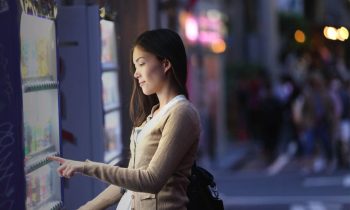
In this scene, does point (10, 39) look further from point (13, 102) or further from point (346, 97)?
point (346, 97)

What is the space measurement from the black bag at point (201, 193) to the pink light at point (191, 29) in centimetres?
1528

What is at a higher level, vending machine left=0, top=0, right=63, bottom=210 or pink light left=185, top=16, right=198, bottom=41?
pink light left=185, top=16, right=198, bottom=41

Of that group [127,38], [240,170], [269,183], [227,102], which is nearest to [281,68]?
[227,102]

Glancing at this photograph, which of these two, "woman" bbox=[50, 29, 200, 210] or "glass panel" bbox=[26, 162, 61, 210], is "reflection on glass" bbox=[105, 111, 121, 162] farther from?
"woman" bbox=[50, 29, 200, 210]

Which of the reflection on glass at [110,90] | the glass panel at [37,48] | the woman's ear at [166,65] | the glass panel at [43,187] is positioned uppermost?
the glass panel at [37,48]

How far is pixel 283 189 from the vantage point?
15023 mm

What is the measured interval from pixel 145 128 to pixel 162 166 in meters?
0.27

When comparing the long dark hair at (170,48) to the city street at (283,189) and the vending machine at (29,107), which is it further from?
the city street at (283,189)

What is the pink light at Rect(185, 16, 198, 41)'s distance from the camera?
19.4 meters

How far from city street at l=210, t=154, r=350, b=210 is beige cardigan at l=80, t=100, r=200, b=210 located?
878cm

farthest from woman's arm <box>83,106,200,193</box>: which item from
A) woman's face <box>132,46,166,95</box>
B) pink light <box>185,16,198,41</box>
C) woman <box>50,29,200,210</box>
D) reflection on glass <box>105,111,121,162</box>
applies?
pink light <box>185,16,198,41</box>

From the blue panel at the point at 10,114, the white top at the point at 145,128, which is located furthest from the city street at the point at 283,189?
the blue panel at the point at 10,114

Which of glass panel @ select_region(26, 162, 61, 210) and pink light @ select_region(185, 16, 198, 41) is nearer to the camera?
glass panel @ select_region(26, 162, 61, 210)

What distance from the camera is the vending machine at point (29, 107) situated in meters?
4.04
